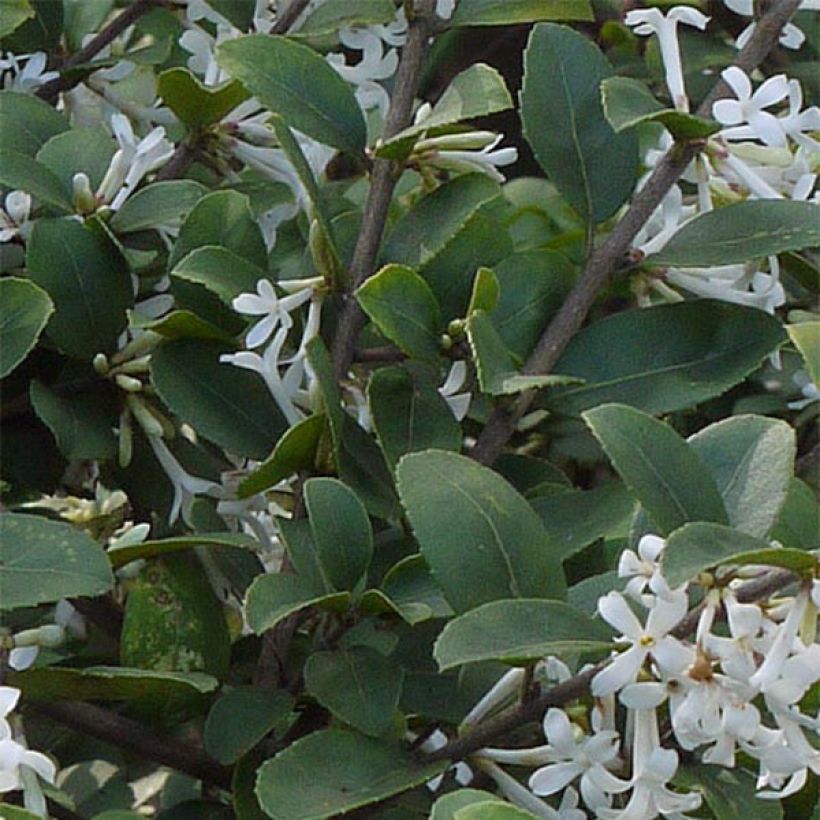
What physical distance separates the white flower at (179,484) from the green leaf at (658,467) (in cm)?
25

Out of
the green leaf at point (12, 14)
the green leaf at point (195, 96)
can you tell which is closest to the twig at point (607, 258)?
the green leaf at point (195, 96)

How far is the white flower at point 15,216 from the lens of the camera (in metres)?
0.81

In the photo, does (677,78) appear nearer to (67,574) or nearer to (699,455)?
(699,455)

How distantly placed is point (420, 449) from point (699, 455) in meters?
0.13

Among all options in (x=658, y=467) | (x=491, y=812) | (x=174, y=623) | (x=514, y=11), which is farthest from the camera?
(x=514, y=11)

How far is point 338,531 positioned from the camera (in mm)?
682

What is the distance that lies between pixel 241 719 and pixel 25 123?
36cm

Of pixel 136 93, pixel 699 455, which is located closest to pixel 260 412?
pixel 699 455

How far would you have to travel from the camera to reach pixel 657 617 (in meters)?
0.59

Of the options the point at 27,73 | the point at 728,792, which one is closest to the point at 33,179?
the point at 27,73

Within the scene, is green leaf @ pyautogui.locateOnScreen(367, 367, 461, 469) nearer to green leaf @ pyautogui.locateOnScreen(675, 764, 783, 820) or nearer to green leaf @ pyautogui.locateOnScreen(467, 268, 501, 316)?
green leaf @ pyautogui.locateOnScreen(467, 268, 501, 316)

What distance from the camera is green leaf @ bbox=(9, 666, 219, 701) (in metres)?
0.65

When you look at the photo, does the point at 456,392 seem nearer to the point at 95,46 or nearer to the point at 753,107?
the point at 753,107

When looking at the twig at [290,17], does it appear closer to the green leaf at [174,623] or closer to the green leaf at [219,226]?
the green leaf at [219,226]
